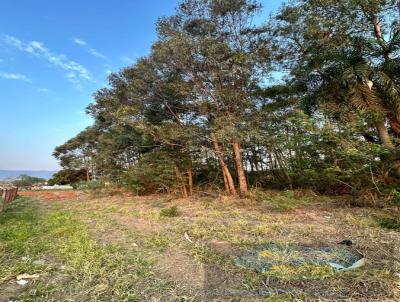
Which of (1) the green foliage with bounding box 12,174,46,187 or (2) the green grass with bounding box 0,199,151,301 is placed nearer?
(2) the green grass with bounding box 0,199,151,301

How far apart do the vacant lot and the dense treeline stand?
1423mm

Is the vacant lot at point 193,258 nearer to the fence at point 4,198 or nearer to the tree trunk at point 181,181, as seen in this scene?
the fence at point 4,198

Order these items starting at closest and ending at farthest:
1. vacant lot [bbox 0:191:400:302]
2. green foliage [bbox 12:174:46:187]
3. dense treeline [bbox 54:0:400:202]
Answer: vacant lot [bbox 0:191:400:302], dense treeline [bbox 54:0:400:202], green foliage [bbox 12:174:46:187]

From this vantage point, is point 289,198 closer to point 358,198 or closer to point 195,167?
point 358,198

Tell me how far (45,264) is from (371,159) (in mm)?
5095

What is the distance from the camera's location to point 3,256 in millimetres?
3246

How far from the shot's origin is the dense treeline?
219 inches

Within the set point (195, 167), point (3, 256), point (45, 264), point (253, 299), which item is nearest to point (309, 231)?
point (253, 299)

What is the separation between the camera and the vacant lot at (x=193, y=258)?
2176 mm

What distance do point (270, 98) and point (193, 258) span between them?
247 inches

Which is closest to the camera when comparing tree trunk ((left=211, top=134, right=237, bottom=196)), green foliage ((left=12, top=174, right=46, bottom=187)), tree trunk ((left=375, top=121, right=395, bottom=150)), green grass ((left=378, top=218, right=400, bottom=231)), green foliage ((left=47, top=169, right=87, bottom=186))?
green grass ((left=378, top=218, right=400, bottom=231))

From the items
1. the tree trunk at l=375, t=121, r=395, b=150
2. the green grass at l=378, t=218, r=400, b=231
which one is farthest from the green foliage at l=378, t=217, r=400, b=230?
the tree trunk at l=375, t=121, r=395, b=150

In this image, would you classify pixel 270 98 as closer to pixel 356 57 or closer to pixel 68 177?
pixel 356 57

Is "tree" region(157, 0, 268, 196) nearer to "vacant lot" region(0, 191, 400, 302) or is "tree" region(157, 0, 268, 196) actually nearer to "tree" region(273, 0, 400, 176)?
"tree" region(273, 0, 400, 176)
